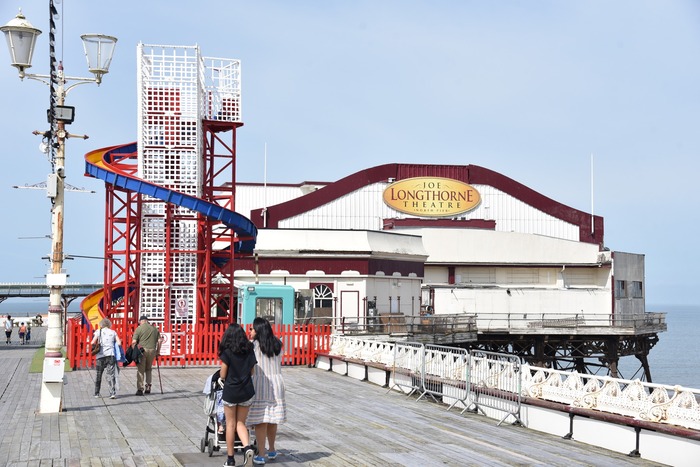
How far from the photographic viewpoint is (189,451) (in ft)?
46.1

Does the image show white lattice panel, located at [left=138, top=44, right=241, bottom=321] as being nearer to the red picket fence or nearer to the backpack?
the red picket fence

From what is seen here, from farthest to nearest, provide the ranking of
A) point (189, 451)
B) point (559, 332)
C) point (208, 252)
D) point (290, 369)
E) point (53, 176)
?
point (559, 332) → point (208, 252) → point (290, 369) → point (53, 176) → point (189, 451)

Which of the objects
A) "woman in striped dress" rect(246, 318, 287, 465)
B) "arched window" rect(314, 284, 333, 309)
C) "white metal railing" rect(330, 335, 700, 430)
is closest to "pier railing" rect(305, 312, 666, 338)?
"arched window" rect(314, 284, 333, 309)

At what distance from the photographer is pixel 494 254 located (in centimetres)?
5678

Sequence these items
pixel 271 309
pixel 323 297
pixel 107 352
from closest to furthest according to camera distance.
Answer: pixel 107 352 → pixel 271 309 → pixel 323 297

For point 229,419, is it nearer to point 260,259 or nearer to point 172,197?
point 172,197

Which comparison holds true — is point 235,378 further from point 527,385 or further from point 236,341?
point 527,385

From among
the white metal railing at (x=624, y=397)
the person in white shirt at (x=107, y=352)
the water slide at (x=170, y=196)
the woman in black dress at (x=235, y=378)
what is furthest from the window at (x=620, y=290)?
the woman in black dress at (x=235, y=378)

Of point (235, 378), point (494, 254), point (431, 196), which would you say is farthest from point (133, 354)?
point (431, 196)

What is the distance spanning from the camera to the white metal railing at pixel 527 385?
14602 millimetres

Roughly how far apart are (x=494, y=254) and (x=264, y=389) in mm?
45056

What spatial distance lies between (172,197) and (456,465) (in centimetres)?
1977

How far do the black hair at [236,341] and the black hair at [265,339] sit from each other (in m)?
0.24

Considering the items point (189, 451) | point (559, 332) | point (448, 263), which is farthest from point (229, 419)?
point (448, 263)
